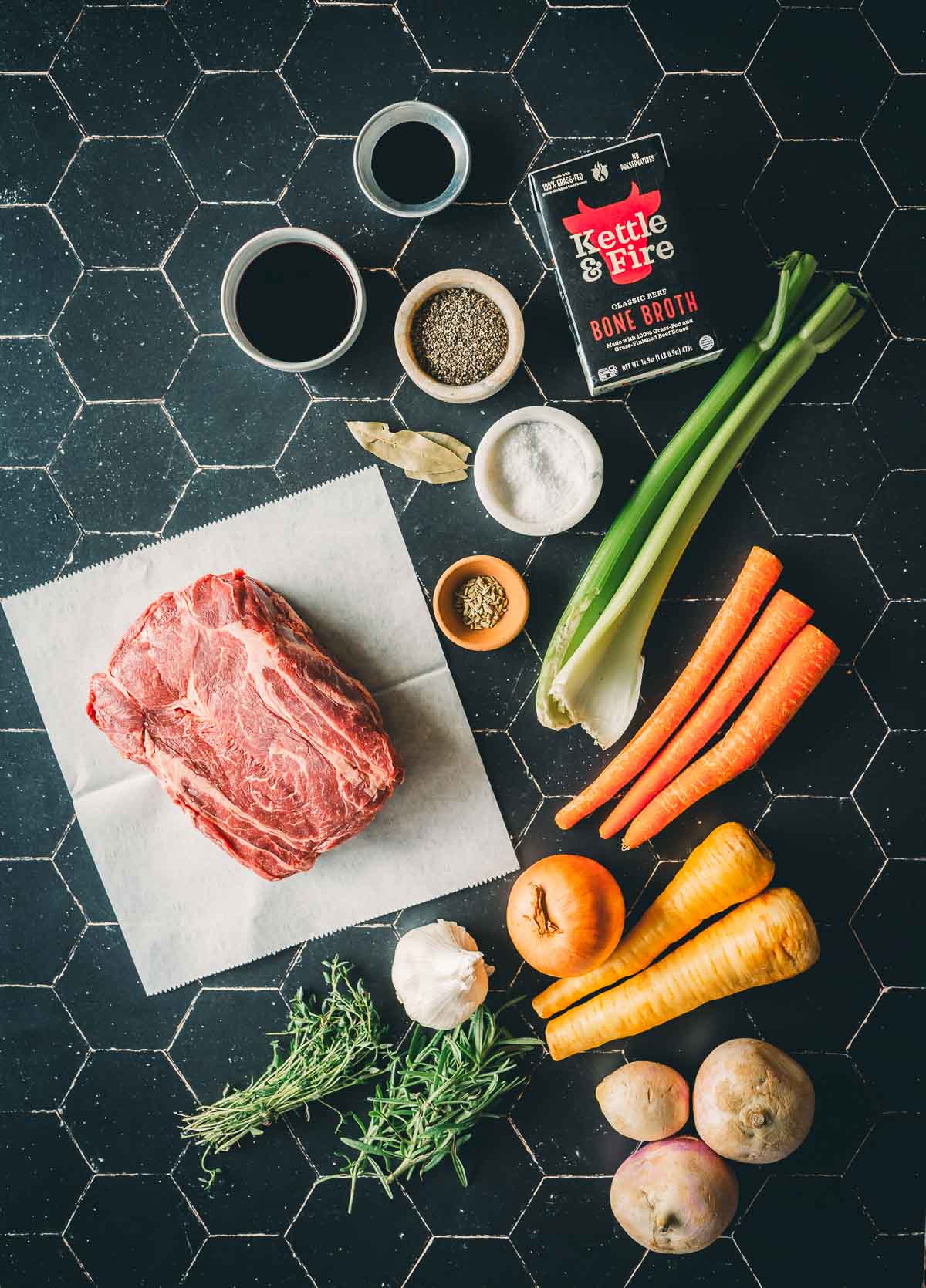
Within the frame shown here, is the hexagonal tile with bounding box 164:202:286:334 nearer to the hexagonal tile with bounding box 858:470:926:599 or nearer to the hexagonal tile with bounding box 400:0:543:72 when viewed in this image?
the hexagonal tile with bounding box 400:0:543:72

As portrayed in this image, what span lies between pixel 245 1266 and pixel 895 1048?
4.48ft

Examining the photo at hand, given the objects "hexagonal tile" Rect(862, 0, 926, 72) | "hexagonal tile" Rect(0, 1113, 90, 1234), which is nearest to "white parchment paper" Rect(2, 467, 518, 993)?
"hexagonal tile" Rect(0, 1113, 90, 1234)

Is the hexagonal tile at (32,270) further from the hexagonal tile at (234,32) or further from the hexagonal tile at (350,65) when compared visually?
the hexagonal tile at (350,65)

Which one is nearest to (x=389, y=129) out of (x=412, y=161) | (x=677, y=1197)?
(x=412, y=161)

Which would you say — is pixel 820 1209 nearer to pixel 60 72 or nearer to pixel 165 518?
pixel 165 518

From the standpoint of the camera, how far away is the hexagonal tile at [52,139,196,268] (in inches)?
68.1

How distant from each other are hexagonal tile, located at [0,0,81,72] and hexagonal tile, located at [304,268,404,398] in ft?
2.47

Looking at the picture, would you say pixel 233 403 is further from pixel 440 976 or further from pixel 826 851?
pixel 826 851

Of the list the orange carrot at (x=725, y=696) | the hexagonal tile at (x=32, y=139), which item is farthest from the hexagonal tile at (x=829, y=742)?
the hexagonal tile at (x=32, y=139)

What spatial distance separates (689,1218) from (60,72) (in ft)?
8.04

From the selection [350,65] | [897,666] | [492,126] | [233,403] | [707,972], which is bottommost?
[707,972]

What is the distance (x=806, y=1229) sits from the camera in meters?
1.75

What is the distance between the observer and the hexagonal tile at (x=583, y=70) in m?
1.71

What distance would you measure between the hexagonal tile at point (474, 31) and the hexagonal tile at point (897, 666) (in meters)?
1.32
